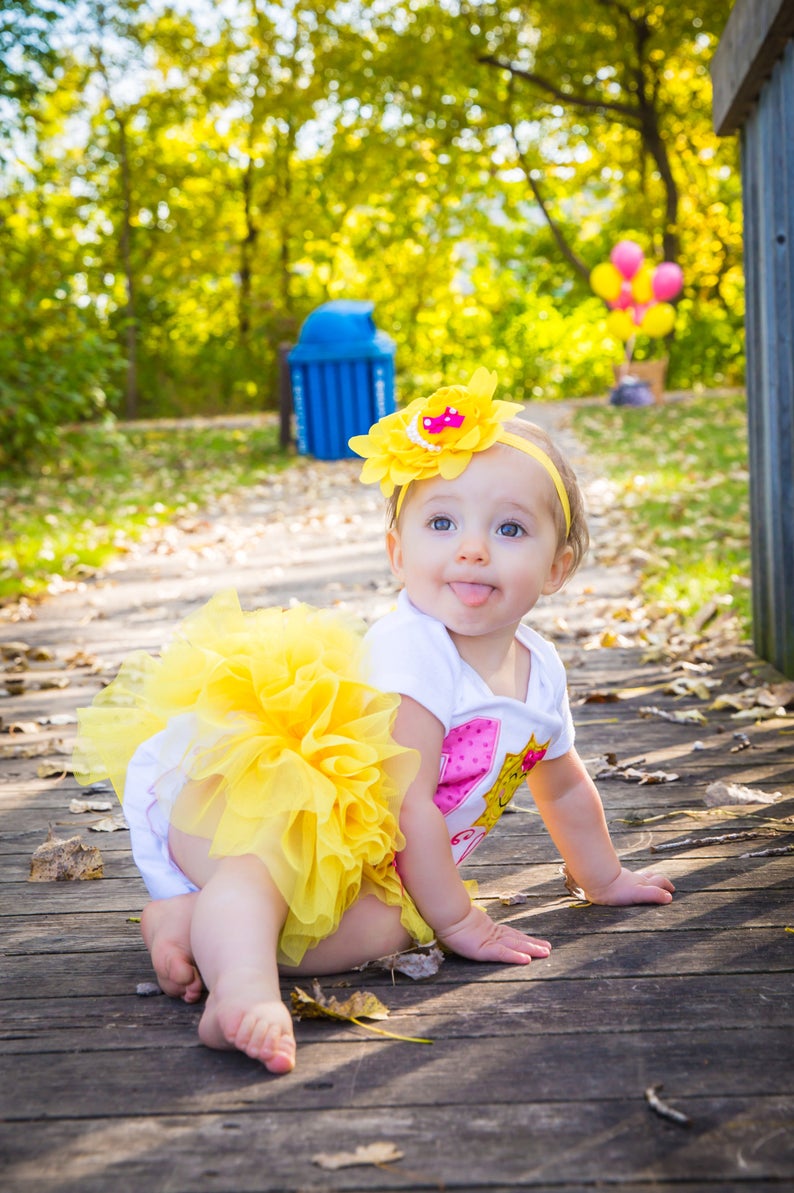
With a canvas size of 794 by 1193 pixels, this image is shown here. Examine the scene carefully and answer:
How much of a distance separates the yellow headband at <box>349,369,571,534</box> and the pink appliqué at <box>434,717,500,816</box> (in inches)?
15.1

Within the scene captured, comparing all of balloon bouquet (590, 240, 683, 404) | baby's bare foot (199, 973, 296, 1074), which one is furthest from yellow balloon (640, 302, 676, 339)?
baby's bare foot (199, 973, 296, 1074)

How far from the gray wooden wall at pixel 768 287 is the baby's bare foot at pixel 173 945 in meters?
2.33

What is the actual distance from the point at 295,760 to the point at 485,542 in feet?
1.61

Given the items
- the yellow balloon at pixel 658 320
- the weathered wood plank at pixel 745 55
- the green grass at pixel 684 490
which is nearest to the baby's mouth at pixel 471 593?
the weathered wood plank at pixel 745 55

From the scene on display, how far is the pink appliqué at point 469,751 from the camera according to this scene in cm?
207

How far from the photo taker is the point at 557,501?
2.09 meters

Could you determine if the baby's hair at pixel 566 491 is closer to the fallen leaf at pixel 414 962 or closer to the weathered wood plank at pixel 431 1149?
the fallen leaf at pixel 414 962

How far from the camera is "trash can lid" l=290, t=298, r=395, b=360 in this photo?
11906 millimetres

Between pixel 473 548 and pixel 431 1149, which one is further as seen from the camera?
pixel 473 548

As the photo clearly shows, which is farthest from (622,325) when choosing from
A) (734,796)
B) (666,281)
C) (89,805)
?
(89,805)

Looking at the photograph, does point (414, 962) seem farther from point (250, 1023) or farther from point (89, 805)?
point (89, 805)

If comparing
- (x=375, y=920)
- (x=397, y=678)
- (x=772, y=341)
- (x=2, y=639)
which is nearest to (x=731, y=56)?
(x=772, y=341)

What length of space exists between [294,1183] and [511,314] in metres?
20.7

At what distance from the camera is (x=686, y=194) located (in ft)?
66.7
